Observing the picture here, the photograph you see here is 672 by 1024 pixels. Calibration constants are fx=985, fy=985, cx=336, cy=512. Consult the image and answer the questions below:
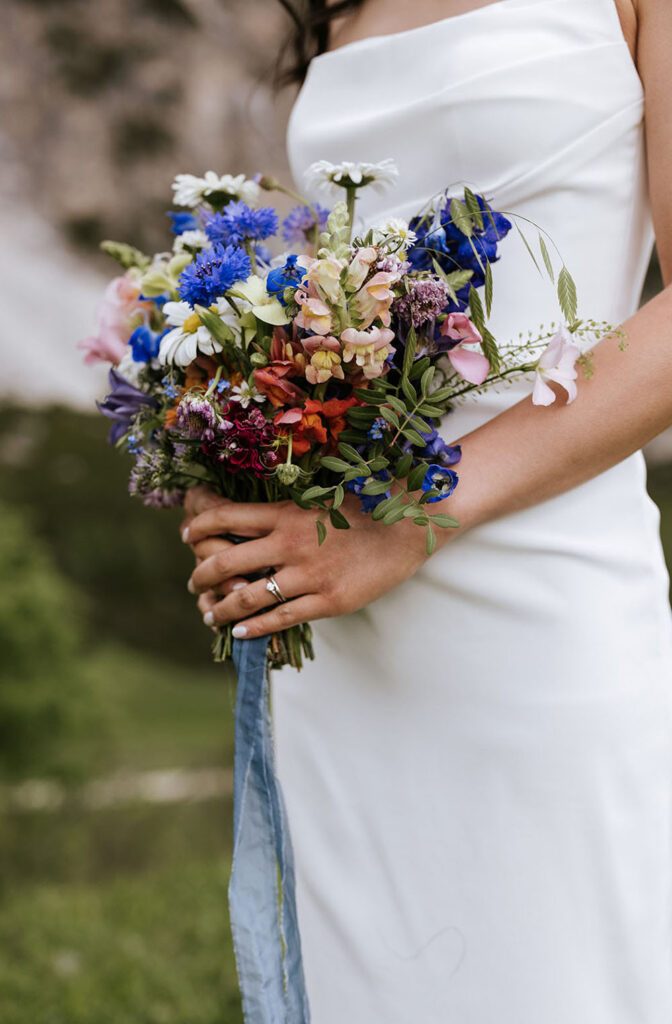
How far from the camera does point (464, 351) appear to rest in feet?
3.41

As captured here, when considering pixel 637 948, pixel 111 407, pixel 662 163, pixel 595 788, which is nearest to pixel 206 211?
pixel 111 407

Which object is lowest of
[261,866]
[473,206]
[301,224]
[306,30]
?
[261,866]

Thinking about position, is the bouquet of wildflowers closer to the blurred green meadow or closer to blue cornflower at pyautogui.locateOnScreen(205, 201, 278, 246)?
blue cornflower at pyautogui.locateOnScreen(205, 201, 278, 246)

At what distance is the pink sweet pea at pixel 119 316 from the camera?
1.34m

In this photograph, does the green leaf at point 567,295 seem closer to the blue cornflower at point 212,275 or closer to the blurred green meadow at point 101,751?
the blue cornflower at point 212,275

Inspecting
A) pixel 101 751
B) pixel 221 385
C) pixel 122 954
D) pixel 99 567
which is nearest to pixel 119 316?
pixel 221 385

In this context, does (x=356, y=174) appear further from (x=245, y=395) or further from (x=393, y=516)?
(x=393, y=516)

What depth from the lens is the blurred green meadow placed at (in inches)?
101

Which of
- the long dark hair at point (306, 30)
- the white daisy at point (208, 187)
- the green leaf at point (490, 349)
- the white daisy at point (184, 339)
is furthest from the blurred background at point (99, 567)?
the green leaf at point (490, 349)

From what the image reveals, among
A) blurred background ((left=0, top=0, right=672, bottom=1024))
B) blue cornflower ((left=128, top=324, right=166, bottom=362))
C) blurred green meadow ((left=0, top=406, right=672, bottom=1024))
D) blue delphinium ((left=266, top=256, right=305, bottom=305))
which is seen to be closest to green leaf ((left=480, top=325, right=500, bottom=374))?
blue delphinium ((left=266, top=256, right=305, bottom=305))

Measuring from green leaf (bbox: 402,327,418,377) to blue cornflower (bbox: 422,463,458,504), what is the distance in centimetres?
10

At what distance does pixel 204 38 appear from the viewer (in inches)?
195

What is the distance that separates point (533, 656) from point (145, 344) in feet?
1.99

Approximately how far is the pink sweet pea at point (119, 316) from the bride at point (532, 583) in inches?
10.2
